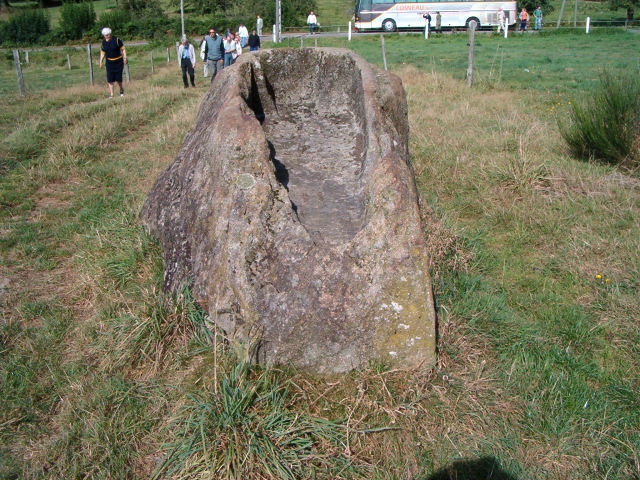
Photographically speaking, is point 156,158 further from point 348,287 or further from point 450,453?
point 450,453

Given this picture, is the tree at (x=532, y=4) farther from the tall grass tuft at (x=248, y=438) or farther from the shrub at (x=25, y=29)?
the tall grass tuft at (x=248, y=438)

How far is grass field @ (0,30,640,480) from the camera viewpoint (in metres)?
3.03

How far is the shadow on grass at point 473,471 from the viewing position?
2984mm

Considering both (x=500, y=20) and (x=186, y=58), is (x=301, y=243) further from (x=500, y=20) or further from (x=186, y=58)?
(x=500, y=20)

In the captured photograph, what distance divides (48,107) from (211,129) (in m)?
8.95

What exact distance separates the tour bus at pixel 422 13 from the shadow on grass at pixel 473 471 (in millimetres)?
34496

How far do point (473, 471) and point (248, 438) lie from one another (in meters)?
1.17

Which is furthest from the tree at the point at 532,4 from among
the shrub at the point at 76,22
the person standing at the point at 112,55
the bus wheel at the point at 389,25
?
the person standing at the point at 112,55

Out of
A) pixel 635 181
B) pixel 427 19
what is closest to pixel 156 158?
pixel 635 181

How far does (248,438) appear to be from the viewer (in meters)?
2.92

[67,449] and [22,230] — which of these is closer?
[67,449]

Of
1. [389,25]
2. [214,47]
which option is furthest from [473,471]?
[389,25]

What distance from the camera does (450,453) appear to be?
122 inches

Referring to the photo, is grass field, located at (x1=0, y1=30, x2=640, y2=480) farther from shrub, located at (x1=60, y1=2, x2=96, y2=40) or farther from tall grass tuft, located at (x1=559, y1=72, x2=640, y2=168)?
shrub, located at (x1=60, y1=2, x2=96, y2=40)
